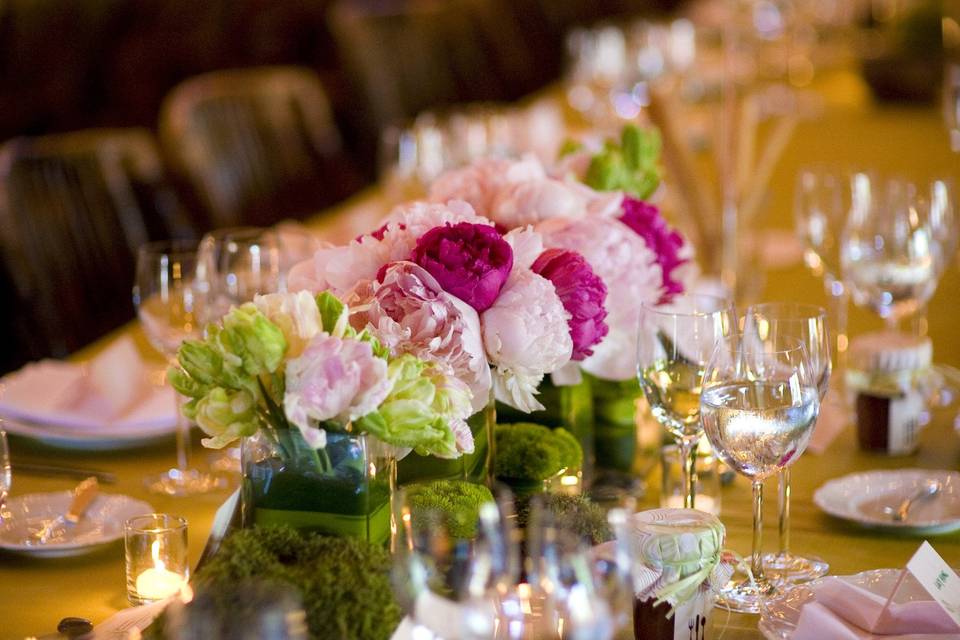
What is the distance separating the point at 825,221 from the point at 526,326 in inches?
32.6

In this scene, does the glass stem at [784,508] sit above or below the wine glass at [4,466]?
below

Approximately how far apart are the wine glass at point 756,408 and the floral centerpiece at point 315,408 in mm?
215

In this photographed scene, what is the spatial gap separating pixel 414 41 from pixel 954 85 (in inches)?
132

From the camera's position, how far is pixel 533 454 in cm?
118

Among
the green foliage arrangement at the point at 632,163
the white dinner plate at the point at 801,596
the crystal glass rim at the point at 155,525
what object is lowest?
the white dinner plate at the point at 801,596

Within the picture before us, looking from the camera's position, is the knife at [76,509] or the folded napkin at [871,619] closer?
the folded napkin at [871,619]

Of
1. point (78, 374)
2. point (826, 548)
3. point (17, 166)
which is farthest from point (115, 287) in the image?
point (826, 548)

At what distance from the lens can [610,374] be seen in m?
1.30

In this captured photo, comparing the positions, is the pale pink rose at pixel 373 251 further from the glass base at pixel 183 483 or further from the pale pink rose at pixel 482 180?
the glass base at pixel 183 483

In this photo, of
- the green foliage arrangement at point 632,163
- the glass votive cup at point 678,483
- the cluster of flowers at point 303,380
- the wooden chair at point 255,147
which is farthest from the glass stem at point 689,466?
the wooden chair at point 255,147

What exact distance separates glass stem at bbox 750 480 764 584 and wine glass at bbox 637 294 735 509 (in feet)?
0.37

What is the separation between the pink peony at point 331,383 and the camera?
89 cm

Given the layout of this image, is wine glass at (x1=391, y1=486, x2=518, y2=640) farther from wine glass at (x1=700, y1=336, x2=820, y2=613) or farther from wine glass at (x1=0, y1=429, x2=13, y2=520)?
wine glass at (x1=0, y1=429, x2=13, y2=520)

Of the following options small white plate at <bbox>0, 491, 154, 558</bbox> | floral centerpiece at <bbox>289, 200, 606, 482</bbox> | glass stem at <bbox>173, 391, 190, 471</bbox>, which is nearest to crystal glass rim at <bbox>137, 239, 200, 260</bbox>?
glass stem at <bbox>173, 391, 190, 471</bbox>
